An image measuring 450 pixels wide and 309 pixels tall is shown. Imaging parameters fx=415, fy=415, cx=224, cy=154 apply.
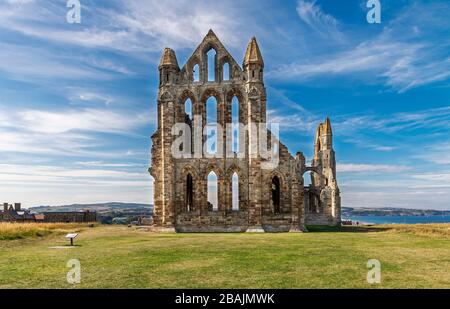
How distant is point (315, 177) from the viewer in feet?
177

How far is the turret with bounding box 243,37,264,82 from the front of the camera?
111 ft

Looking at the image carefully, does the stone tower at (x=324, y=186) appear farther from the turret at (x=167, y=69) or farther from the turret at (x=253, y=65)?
the turret at (x=167, y=69)

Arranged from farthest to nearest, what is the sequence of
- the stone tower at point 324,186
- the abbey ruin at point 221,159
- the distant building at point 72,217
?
the distant building at point 72,217 → the stone tower at point 324,186 → the abbey ruin at point 221,159

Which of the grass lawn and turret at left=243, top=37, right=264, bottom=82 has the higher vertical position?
turret at left=243, top=37, right=264, bottom=82

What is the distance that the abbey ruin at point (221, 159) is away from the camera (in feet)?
109

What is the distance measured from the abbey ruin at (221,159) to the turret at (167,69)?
84 millimetres

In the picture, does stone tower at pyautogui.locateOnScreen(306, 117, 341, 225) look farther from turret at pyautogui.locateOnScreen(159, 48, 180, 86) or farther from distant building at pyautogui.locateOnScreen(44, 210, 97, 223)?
distant building at pyautogui.locateOnScreen(44, 210, 97, 223)

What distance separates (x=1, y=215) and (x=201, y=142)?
37.9m

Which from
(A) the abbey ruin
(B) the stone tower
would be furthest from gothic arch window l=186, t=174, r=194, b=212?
(B) the stone tower

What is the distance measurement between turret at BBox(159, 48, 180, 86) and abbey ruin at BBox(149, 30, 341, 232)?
84 mm

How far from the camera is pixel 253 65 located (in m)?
34.0

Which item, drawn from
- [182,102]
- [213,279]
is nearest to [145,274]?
[213,279]

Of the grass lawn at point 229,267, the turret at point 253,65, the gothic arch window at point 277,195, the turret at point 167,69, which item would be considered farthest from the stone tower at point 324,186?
the grass lawn at point 229,267

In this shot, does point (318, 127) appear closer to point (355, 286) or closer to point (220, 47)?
point (220, 47)
